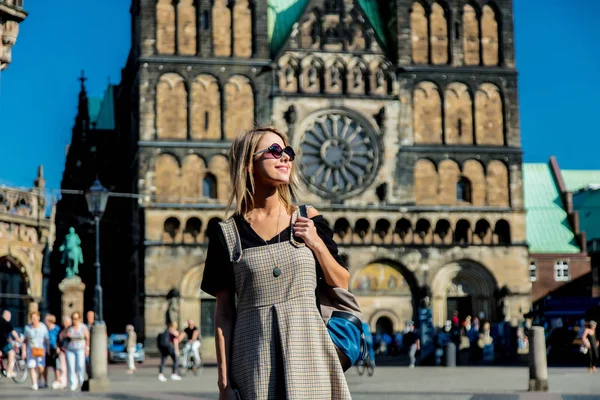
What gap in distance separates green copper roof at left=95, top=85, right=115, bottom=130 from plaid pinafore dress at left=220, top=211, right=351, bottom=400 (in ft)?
189

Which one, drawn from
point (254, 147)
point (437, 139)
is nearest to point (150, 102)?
point (437, 139)

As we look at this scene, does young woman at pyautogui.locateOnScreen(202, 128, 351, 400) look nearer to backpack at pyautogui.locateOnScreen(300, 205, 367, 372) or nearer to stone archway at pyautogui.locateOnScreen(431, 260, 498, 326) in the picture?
backpack at pyautogui.locateOnScreen(300, 205, 367, 372)

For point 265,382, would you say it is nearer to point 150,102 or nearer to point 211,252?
point 211,252

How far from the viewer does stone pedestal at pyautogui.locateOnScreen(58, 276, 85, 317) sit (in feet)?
111

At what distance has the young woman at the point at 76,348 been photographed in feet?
64.8

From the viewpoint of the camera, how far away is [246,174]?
482cm

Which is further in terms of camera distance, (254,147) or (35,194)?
(35,194)

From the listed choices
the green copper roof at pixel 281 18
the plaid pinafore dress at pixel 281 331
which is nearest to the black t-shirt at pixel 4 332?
the plaid pinafore dress at pixel 281 331

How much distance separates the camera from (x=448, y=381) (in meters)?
22.6

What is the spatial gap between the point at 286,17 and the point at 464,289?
14.3 meters

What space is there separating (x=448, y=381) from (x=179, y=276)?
76.1ft

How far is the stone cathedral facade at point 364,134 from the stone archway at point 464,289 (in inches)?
2.3

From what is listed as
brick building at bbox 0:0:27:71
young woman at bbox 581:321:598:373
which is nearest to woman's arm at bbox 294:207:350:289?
brick building at bbox 0:0:27:71

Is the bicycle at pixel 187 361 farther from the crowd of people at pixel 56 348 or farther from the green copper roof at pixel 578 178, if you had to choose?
the green copper roof at pixel 578 178
